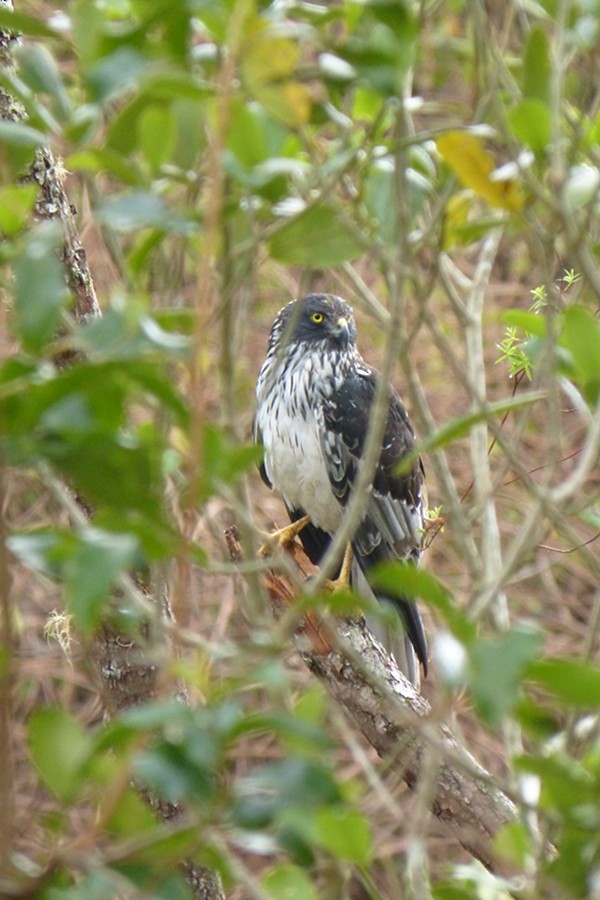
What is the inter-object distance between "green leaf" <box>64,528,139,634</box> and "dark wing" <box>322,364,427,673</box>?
3.00 metres

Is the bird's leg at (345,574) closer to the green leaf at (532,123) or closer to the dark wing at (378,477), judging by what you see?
the dark wing at (378,477)

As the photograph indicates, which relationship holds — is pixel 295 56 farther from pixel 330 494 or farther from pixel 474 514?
pixel 330 494

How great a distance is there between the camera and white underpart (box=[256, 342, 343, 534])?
165 inches

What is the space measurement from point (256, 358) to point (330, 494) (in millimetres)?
2057

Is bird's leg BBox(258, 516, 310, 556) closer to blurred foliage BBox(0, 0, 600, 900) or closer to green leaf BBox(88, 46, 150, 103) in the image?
blurred foliage BBox(0, 0, 600, 900)

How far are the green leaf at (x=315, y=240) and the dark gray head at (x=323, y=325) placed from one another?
2.70m

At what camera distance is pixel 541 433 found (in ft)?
20.5

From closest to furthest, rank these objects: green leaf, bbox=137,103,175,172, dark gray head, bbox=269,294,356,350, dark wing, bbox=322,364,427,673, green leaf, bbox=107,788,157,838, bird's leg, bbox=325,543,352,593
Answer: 1. green leaf, bbox=107,788,157,838
2. green leaf, bbox=137,103,175,172
3. bird's leg, bbox=325,543,352,593
4. dark wing, bbox=322,364,427,673
5. dark gray head, bbox=269,294,356,350

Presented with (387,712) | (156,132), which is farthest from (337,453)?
(156,132)

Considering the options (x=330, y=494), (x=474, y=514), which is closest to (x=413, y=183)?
(x=474, y=514)

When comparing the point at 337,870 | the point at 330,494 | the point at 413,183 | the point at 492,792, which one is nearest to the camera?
the point at 337,870

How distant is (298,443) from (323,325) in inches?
18.5

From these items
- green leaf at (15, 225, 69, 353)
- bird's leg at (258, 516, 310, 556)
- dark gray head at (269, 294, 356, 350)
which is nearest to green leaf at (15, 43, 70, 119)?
green leaf at (15, 225, 69, 353)

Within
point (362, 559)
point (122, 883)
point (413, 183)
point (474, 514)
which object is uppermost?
point (413, 183)
